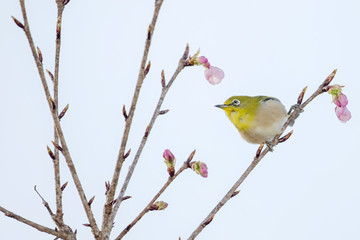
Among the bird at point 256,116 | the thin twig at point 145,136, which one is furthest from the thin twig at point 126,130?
the bird at point 256,116

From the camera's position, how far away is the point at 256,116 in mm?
4539

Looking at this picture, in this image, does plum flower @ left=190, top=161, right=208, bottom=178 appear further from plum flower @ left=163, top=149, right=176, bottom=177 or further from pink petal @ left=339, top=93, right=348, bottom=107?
pink petal @ left=339, top=93, right=348, bottom=107

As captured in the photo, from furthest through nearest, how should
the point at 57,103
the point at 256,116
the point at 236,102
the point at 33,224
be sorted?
the point at 236,102 → the point at 256,116 → the point at 57,103 → the point at 33,224

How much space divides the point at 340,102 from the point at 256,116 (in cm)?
195

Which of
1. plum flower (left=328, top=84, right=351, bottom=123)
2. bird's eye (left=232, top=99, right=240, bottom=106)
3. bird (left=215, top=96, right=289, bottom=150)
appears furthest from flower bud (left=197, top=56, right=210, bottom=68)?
bird's eye (left=232, top=99, right=240, bottom=106)

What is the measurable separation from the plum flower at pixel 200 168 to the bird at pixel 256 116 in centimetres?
218

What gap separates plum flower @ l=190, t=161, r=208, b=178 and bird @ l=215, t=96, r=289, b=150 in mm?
2178

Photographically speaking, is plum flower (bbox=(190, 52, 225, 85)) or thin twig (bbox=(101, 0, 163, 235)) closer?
thin twig (bbox=(101, 0, 163, 235))

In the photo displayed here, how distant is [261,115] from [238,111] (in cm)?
27

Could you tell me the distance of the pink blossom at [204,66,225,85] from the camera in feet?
8.80

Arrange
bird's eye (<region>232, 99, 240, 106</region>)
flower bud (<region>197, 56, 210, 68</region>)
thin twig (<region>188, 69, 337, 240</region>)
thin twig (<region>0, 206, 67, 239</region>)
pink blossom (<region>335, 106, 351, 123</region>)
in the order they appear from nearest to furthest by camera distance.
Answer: thin twig (<region>0, 206, 67, 239</region>) < thin twig (<region>188, 69, 337, 240</region>) < flower bud (<region>197, 56, 210, 68</region>) < pink blossom (<region>335, 106, 351, 123</region>) < bird's eye (<region>232, 99, 240, 106</region>)

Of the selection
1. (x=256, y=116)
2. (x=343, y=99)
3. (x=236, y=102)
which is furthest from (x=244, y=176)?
(x=236, y=102)

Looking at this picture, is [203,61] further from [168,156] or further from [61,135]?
[61,135]

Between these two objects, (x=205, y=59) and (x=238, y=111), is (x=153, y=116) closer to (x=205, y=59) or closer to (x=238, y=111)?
(x=205, y=59)
